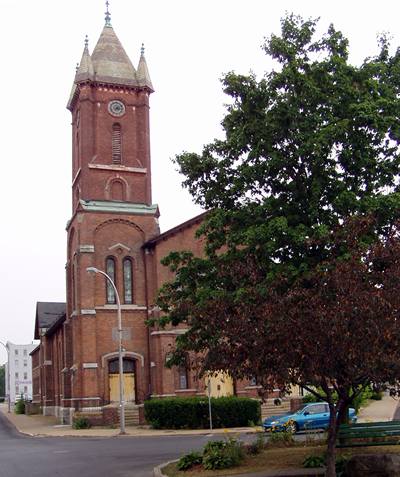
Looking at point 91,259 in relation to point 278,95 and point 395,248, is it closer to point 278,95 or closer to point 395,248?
point 278,95

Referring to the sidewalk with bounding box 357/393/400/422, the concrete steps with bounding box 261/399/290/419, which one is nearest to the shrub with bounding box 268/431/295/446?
the sidewalk with bounding box 357/393/400/422

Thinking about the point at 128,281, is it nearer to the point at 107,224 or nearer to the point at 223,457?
the point at 107,224

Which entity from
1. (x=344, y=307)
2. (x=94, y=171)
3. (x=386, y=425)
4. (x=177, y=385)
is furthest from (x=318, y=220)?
(x=94, y=171)

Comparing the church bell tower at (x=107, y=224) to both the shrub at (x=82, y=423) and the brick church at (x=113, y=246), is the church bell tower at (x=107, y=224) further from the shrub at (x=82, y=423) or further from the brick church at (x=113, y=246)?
the shrub at (x=82, y=423)

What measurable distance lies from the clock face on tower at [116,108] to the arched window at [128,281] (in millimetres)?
9799

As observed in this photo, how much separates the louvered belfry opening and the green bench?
3054 centimetres

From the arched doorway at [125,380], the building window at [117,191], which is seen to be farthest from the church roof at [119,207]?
the arched doorway at [125,380]

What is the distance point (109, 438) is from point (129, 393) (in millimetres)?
11419

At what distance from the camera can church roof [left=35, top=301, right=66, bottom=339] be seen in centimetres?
6506

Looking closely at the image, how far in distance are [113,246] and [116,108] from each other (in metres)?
9.46

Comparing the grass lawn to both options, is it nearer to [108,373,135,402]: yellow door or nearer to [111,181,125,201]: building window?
[108,373,135,402]: yellow door

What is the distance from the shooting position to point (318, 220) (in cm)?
1691

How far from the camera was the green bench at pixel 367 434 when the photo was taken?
1480 centimetres

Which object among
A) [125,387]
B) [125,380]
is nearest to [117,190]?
[125,380]
